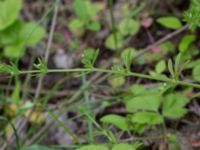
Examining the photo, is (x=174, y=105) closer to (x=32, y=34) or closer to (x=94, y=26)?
(x=94, y=26)

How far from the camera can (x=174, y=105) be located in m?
1.57

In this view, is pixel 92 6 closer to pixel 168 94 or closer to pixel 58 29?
Result: pixel 58 29

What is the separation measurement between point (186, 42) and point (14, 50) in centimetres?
97

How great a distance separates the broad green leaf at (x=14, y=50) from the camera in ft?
7.34

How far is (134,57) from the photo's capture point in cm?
200

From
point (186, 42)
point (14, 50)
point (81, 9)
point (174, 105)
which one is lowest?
point (174, 105)

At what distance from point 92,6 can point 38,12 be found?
45 centimetres

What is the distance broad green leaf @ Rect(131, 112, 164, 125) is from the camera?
1477mm

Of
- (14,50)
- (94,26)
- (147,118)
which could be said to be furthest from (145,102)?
(14,50)

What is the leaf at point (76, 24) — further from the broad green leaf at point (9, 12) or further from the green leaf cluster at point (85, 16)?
the broad green leaf at point (9, 12)

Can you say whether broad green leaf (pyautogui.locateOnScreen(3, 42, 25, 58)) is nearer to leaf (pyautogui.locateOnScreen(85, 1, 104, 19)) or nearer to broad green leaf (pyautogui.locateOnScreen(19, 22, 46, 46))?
broad green leaf (pyautogui.locateOnScreen(19, 22, 46, 46))

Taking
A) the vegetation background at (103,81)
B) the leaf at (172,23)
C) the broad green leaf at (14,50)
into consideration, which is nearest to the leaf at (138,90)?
the vegetation background at (103,81)

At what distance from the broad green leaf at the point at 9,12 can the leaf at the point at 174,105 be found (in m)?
1.13

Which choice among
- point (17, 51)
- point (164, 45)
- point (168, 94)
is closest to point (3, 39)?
point (17, 51)
